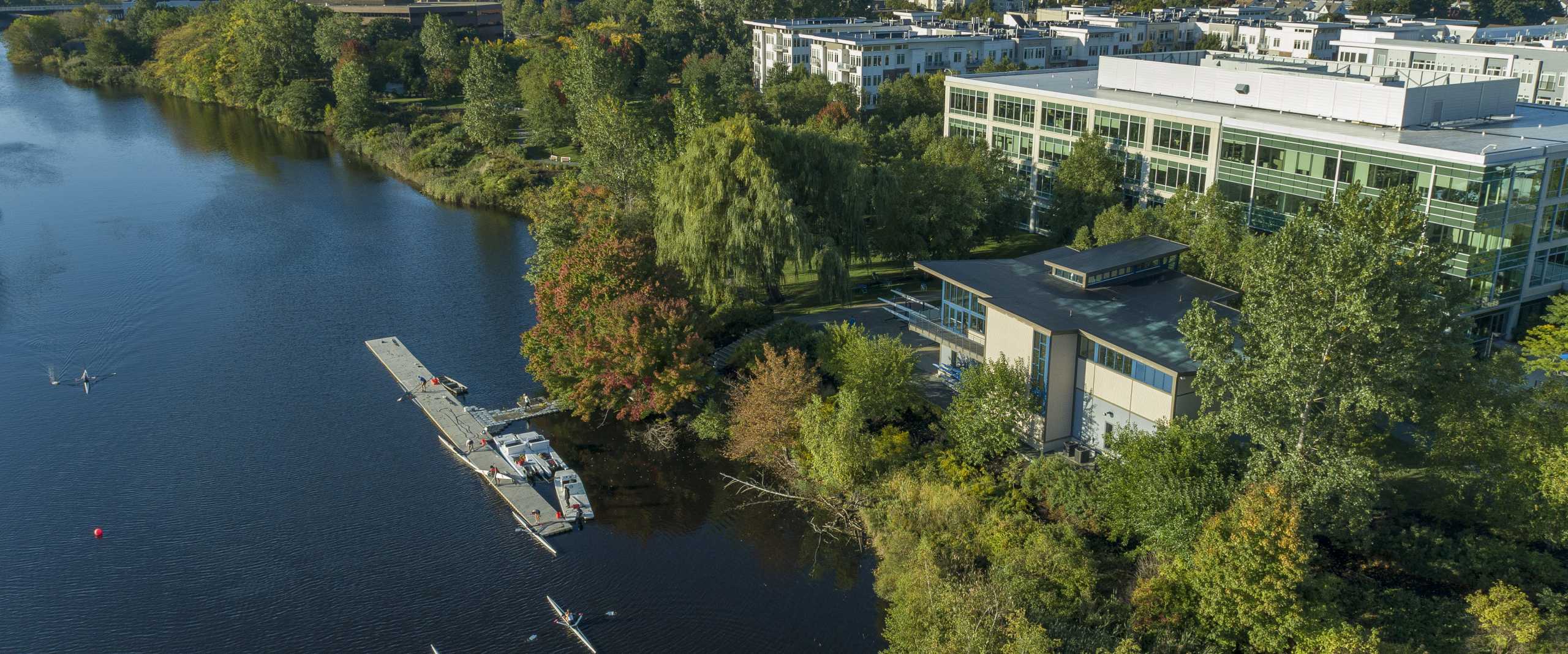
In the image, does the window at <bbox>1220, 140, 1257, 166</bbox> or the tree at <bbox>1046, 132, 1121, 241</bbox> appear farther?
the tree at <bbox>1046, 132, 1121, 241</bbox>

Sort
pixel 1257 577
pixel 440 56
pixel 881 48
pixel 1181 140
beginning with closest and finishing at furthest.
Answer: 1. pixel 1257 577
2. pixel 1181 140
3. pixel 881 48
4. pixel 440 56

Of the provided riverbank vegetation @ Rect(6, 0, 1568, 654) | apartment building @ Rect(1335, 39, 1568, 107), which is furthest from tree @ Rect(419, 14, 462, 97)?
apartment building @ Rect(1335, 39, 1568, 107)

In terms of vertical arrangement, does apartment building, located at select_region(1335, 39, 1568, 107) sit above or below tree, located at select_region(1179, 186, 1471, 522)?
above

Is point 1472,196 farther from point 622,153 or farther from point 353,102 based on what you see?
point 353,102

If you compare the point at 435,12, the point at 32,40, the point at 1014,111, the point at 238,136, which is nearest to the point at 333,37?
the point at 238,136

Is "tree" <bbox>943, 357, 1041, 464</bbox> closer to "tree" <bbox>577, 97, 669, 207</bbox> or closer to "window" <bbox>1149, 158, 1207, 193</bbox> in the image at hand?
"window" <bbox>1149, 158, 1207, 193</bbox>

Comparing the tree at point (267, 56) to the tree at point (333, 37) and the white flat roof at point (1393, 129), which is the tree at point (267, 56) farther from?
the white flat roof at point (1393, 129)

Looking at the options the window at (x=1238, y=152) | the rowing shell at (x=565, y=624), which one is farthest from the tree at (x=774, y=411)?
the window at (x=1238, y=152)
